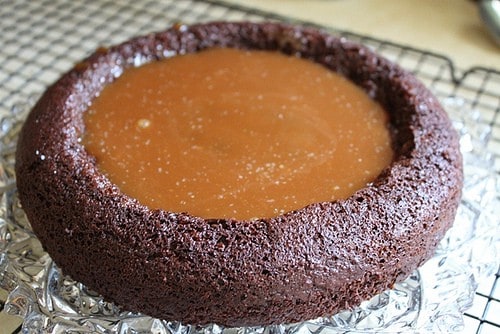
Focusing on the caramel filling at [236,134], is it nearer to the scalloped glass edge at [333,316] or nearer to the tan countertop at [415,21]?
the scalloped glass edge at [333,316]

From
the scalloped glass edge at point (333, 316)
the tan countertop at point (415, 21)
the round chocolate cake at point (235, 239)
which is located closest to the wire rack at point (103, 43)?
the tan countertop at point (415, 21)

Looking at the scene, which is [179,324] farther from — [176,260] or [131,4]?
[131,4]

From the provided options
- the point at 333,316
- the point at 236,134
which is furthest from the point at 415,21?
the point at 333,316

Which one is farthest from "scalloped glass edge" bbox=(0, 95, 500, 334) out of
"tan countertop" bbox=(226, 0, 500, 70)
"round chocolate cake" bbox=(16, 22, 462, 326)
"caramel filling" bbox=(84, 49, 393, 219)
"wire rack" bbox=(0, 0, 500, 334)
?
"tan countertop" bbox=(226, 0, 500, 70)

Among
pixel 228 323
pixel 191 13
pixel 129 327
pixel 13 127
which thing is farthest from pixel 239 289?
pixel 191 13

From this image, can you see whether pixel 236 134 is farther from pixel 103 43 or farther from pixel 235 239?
pixel 103 43

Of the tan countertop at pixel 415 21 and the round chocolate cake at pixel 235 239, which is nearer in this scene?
the round chocolate cake at pixel 235 239
